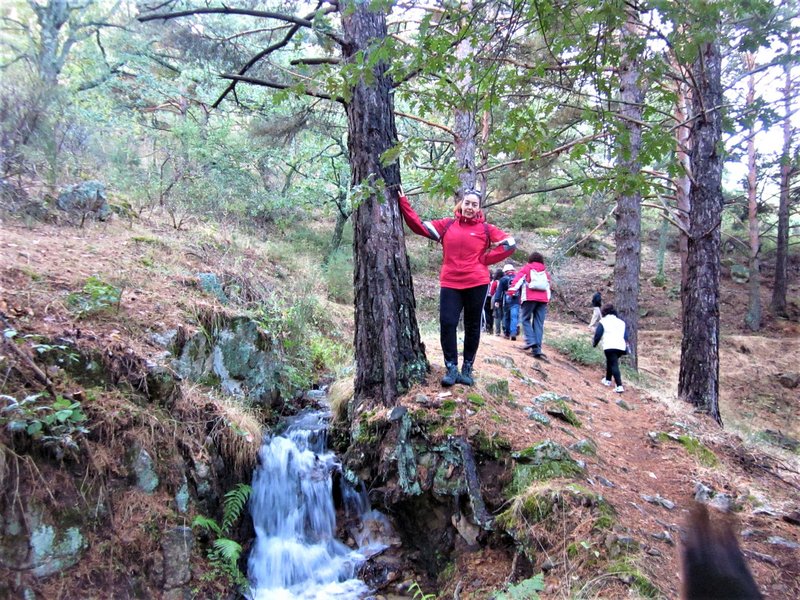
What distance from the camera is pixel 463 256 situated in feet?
16.2

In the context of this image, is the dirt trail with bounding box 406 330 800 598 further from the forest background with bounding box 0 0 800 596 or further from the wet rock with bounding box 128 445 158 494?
the wet rock with bounding box 128 445 158 494

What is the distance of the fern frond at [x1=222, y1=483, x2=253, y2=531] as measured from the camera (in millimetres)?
4340

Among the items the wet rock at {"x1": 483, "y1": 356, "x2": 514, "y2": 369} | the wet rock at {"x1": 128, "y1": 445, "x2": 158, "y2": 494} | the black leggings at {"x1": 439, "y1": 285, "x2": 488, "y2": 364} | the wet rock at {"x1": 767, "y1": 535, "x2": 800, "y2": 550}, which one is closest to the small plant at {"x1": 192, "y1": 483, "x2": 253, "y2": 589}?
the wet rock at {"x1": 128, "y1": 445, "x2": 158, "y2": 494}

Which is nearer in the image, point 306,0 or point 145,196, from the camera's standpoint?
point 306,0

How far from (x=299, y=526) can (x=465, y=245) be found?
10.9 ft

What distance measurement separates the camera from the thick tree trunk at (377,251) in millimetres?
4773

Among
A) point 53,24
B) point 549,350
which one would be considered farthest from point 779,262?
point 53,24

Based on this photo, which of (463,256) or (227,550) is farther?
(463,256)

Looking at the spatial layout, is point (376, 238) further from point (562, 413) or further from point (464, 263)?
point (562, 413)

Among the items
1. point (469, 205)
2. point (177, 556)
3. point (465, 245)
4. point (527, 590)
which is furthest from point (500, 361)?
point (177, 556)

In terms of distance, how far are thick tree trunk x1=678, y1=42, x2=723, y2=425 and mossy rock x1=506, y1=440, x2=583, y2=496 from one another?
4079 mm

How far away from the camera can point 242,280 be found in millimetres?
7469

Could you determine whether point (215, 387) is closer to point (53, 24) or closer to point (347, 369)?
point (347, 369)

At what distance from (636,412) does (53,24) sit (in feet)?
59.4
